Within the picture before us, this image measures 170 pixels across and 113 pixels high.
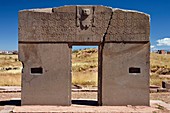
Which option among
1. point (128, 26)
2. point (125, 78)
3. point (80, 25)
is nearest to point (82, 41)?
point (80, 25)

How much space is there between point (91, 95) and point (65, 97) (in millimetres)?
4624

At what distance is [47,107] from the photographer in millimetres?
9234

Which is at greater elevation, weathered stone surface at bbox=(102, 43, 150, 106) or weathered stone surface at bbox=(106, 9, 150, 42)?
weathered stone surface at bbox=(106, 9, 150, 42)

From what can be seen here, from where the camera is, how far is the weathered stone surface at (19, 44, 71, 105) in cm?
951

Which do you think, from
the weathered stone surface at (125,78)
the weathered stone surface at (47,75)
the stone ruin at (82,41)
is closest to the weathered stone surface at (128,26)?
the stone ruin at (82,41)

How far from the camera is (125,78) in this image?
9.54m

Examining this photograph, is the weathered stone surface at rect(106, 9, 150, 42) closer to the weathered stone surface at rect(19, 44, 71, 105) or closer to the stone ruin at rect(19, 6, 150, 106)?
the stone ruin at rect(19, 6, 150, 106)

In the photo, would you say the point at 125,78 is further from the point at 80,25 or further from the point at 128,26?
the point at 80,25

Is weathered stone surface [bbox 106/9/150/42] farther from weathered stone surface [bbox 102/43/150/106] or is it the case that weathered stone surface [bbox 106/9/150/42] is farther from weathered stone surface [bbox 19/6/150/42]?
weathered stone surface [bbox 102/43/150/106]

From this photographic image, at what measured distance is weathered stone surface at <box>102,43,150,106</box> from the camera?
953cm

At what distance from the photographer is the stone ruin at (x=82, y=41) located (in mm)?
9500

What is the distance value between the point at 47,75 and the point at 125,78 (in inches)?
107

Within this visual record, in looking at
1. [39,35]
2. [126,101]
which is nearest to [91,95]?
[126,101]

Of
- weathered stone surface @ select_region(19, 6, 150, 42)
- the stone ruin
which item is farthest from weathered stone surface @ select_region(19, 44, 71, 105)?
weathered stone surface @ select_region(19, 6, 150, 42)
